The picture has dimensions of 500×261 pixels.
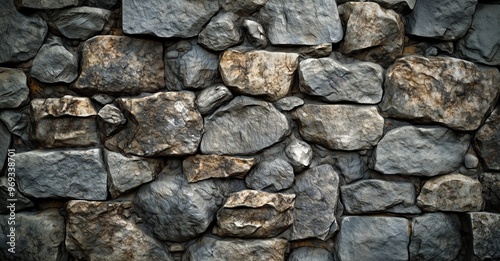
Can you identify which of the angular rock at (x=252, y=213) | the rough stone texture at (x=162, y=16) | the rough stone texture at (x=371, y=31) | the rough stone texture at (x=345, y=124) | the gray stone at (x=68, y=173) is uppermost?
the rough stone texture at (x=162, y=16)

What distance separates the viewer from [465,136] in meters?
2.07

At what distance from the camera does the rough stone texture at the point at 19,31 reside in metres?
2.06

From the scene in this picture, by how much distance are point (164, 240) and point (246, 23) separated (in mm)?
977

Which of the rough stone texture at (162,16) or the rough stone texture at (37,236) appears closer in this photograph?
the rough stone texture at (162,16)

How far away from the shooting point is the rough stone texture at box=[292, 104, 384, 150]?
2.02 metres

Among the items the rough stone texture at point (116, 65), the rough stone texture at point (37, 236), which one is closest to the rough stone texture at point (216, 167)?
the rough stone texture at point (116, 65)

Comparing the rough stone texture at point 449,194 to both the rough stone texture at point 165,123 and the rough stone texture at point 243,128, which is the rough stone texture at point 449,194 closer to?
the rough stone texture at point 243,128

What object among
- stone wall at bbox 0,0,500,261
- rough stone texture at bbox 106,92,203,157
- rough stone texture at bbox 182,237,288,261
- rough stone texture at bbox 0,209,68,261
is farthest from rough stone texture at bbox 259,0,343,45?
rough stone texture at bbox 0,209,68,261

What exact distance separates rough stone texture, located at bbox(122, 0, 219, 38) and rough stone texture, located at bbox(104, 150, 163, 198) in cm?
52

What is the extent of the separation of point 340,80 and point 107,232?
1.16 meters

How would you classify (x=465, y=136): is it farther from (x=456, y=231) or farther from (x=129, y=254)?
(x=129, y=254)

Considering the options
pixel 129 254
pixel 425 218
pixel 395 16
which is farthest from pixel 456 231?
pixel 129 254

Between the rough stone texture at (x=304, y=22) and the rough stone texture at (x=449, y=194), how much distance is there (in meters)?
0.73

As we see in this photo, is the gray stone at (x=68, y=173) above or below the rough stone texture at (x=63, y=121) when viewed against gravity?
below
